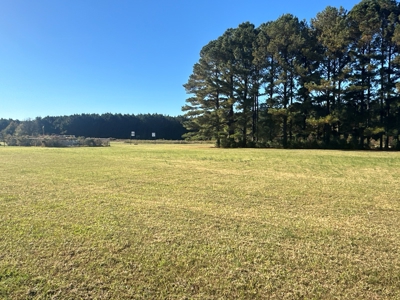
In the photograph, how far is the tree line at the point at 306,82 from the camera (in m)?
21.5

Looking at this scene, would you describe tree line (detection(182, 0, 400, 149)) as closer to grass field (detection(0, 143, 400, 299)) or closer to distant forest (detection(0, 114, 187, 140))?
grass field (detection(0, 143, 400, 299))

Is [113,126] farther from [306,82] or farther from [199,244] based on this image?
[199,244]

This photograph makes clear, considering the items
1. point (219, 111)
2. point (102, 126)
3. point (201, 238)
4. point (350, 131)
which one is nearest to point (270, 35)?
point (219, 111)

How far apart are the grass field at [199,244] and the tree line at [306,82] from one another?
20.0 m

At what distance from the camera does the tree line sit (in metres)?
21.5

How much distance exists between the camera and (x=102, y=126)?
79000 mm

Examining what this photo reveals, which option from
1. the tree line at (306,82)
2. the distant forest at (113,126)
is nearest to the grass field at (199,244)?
the tree line at (306,82)

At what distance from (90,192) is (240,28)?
2792 cm

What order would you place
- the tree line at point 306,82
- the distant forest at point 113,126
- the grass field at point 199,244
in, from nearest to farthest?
the grass field at point 199,244
the tree line at point 306,82
the distant forest at point 113,126

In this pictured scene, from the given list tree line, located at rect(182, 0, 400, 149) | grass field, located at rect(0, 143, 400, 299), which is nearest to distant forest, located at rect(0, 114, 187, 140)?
tree line, located at rect(182, 0, 400, 149)

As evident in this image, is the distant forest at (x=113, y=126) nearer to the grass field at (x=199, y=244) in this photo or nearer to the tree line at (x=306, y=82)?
the tree line at (x=306, y=82)

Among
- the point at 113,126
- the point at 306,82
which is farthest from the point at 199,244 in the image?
the point at 113,126

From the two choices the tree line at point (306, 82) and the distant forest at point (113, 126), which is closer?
the tree line at point (306, 82)

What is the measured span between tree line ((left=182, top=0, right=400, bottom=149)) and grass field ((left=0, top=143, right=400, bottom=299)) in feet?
65.7
